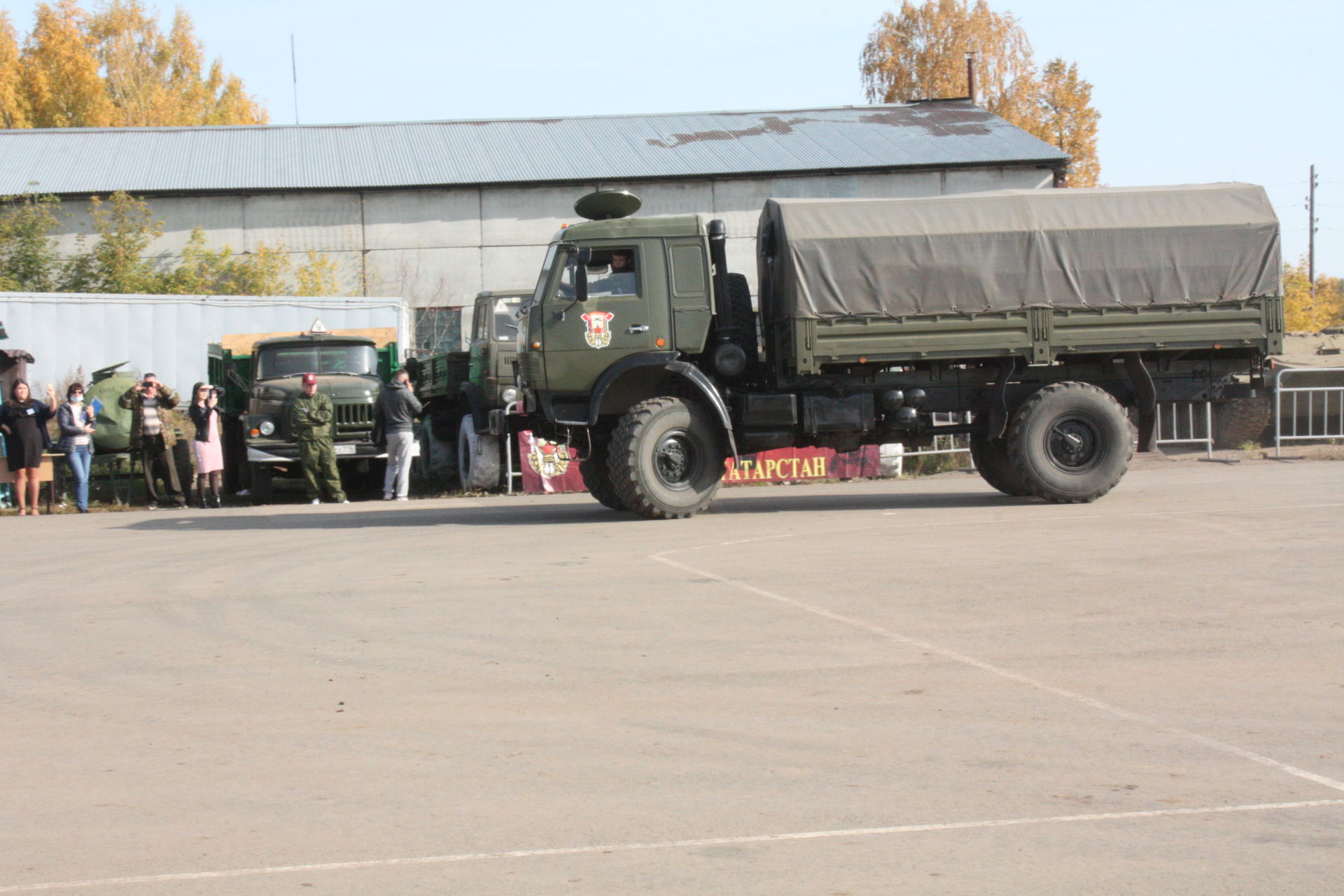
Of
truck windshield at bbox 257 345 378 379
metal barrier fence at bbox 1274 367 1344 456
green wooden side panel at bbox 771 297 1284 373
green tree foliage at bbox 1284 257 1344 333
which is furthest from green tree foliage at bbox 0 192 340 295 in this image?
green tree foliage at bbox 1284 257 1344 333

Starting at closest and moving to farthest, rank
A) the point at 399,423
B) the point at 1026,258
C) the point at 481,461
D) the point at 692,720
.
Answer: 1. the point at 692,720
2. the point at 1026,258
3. the point at 399,423
4. the point at 481,461

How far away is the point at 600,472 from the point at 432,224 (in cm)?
1917

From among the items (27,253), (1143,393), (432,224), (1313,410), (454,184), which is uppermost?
(454,184)

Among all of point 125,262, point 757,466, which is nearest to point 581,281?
point 757,466

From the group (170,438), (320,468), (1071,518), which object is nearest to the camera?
(1071,518)

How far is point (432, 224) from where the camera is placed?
3309cm

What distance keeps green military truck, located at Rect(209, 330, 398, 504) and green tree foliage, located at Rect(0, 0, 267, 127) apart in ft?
106

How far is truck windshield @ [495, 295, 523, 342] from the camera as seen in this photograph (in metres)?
19.2

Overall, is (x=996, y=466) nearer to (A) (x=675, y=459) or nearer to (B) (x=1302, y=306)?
(A) (x=675, y=459)

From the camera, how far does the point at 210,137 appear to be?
37062 millimetres

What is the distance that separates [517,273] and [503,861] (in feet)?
96.2

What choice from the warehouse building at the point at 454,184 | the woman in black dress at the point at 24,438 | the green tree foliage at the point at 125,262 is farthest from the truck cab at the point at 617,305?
the green tree foliage at the point at 125,262

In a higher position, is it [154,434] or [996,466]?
[154,434]

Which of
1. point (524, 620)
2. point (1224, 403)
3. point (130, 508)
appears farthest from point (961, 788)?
point (1224, 403)
